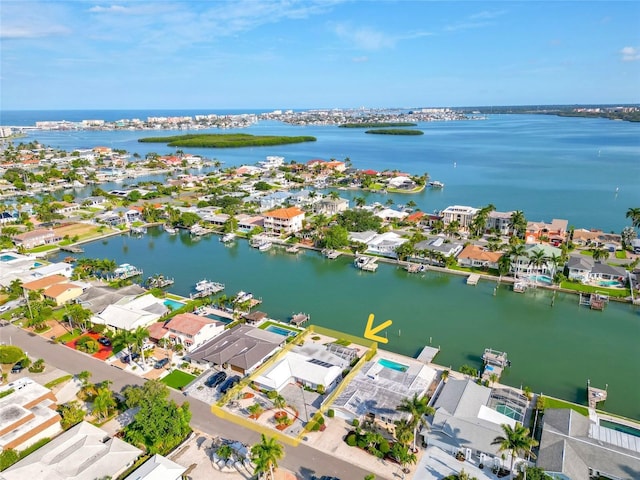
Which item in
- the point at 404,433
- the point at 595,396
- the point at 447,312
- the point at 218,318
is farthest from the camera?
the point at 447,312

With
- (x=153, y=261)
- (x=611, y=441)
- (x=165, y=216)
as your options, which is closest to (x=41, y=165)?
(x=165, y=216)

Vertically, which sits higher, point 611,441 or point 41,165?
point 41,165

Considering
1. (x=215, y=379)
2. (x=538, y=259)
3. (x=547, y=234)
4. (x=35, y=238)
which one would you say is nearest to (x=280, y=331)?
(x=215, y=379)

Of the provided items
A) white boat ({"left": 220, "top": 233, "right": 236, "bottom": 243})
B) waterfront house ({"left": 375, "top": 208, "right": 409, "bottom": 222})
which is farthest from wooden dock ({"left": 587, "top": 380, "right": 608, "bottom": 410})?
white boat ({"left": 220, "top": 233, "right": 236, "bottom": 243})

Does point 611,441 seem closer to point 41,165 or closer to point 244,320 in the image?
point 244,320

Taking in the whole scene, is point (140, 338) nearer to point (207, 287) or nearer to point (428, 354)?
point (207, 287)

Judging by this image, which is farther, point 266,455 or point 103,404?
point 103,404
